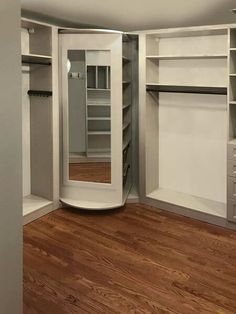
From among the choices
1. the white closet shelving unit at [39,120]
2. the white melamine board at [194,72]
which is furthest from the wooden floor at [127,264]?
the white melamine board at [194,72]

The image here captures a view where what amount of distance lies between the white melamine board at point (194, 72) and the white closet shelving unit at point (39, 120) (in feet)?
4.25

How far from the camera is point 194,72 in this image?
410cm

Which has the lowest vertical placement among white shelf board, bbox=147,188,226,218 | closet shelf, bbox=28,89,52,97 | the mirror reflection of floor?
white shelf board, bbox=147,188,226,218

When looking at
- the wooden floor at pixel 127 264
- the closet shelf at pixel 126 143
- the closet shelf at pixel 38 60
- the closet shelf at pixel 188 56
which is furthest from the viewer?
the closet shelf at pixel 126 143

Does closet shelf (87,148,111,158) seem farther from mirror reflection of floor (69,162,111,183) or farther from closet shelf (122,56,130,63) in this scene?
closet shelf (122,56,130,63)

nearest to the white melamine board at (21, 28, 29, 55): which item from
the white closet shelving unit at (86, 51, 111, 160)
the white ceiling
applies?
the white ceiling

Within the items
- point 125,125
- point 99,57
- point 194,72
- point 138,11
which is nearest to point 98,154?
point 125,125

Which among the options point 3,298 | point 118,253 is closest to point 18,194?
point 3,298

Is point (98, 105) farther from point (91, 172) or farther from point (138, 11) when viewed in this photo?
point (138, 11)

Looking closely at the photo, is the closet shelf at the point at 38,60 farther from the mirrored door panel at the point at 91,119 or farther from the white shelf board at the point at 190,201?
the white shelf board at the point at 190,201

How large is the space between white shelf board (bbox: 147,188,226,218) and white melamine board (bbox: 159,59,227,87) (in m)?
1.29

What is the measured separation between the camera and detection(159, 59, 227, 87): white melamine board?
154 inches

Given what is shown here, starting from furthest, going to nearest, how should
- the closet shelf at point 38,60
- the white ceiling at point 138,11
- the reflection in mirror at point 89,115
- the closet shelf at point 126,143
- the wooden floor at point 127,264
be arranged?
the closet shelf at point 126,143
the reflection in mirror at point 89,115
the closet shelf at point 38,60
the white ceiling at point 138,11
the wooden floor at point 127,264

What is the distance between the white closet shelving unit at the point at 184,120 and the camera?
12.9ft
